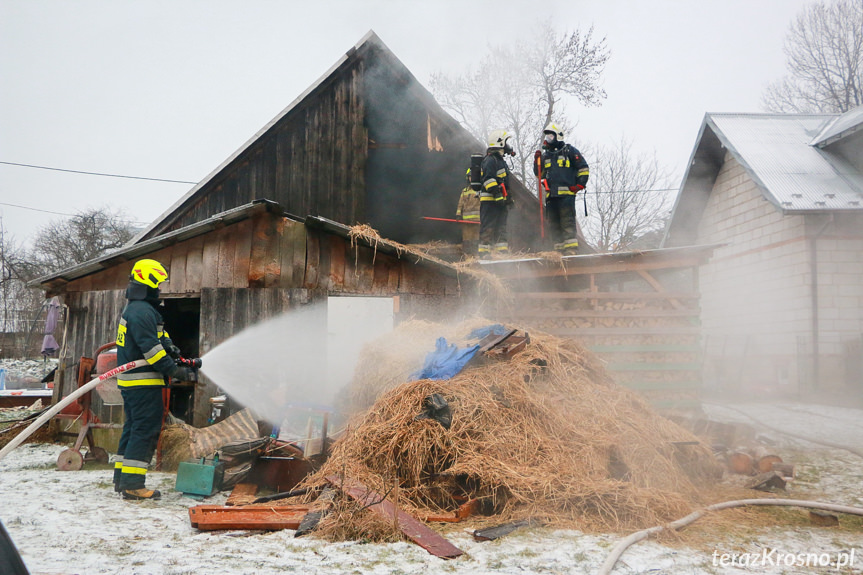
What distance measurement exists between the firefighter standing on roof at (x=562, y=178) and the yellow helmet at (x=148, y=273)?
24.3ft

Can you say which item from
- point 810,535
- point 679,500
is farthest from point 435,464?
point 810,535

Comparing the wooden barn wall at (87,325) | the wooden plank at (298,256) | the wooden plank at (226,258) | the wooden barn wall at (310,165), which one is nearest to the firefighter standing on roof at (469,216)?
the wooden barn wall at (310,165)

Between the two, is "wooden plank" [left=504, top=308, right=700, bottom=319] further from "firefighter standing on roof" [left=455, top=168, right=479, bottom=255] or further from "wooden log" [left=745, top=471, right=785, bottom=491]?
"wooden log" [left=745, top=471, right=785, bottom=491]

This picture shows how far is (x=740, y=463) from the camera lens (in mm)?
6285

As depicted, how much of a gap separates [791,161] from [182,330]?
15686mm

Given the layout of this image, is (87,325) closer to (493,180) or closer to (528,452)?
(493,180)

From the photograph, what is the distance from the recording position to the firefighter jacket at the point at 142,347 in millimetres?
5543

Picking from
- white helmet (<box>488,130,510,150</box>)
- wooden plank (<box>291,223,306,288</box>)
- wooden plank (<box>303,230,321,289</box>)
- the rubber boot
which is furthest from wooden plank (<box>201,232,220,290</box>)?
white helmet (<box>488,130,510,150</box>)

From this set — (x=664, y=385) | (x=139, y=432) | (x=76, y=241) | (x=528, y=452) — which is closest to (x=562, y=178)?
(x=664, y=385)

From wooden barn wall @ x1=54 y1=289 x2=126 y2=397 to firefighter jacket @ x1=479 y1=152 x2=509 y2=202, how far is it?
672 centimetres

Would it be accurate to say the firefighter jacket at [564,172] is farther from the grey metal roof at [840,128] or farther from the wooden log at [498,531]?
the wooden log at [498,531]

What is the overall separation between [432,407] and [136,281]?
3418 mm

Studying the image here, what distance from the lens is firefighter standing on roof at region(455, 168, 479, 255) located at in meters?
12.2

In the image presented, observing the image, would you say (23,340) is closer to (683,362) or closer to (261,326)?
(261,326)
